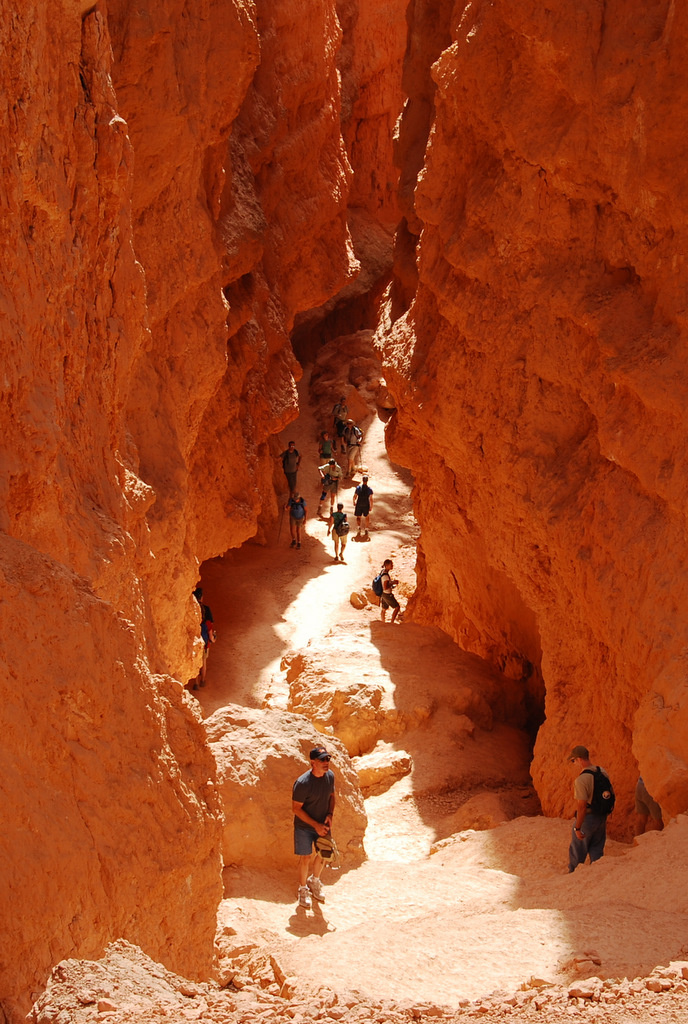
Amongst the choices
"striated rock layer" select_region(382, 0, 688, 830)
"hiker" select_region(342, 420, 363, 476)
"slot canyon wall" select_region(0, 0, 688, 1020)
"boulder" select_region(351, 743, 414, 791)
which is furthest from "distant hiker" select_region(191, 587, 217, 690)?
"hiker" select_region(342, 420, 363, 476)

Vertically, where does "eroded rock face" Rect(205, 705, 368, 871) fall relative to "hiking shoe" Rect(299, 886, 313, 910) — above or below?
above

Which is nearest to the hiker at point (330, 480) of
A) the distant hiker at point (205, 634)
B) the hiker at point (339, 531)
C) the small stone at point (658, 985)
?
the hiker at point (339, 531)

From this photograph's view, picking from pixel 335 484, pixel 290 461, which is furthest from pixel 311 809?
pixel 335 484

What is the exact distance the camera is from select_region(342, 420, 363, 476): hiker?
20891 millimetres

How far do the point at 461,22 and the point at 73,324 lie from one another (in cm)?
627

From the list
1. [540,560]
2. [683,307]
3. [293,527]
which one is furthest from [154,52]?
[293,527]

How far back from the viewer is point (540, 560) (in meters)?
9.89

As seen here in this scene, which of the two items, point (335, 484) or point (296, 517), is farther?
point (335, 484)

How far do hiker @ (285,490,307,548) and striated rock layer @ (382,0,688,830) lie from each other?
231 inches

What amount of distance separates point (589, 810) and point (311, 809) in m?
1.98

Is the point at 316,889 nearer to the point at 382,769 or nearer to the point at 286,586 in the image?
the point at 382,769

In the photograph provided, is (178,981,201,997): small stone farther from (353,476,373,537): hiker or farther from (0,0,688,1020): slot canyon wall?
(353,476,373,537): hiker

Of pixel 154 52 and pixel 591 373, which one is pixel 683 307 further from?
pixel 154 52

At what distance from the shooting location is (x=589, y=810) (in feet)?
23.3
